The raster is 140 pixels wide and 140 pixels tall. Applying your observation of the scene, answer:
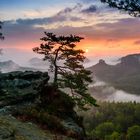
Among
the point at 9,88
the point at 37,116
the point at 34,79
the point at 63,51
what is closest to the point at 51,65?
the point at 63,51

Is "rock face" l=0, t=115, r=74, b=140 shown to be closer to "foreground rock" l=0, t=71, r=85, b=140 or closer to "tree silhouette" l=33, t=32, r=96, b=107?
"foreground rock" l=0, t=71, r=85, b=140

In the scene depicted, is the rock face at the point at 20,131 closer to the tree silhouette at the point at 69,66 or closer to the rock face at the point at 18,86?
the rock face at the point at 18,86

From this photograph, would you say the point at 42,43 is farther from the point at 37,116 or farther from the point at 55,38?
the point at 37,116

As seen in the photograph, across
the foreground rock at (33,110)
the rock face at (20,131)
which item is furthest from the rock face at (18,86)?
the rock face at (20,131)

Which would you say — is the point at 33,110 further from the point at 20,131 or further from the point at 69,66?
the point at 69,66

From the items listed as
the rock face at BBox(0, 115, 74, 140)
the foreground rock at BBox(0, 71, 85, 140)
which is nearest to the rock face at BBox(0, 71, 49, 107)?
the foreground rock at BBox(0, 71, 85, 140)

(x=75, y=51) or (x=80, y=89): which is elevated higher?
(x=75, y=51)

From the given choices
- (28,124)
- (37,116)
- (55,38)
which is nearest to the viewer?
(28,124)

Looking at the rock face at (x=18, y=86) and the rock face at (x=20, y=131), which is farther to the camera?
the rock face at (x=18, y=86)

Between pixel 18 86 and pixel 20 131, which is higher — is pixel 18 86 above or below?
above

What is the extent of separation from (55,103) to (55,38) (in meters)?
15.7

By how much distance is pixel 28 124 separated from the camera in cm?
2384

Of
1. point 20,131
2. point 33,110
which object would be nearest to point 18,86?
point 33,110

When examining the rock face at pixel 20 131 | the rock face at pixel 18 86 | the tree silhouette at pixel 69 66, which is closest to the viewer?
the rock face at pixel 20 131
